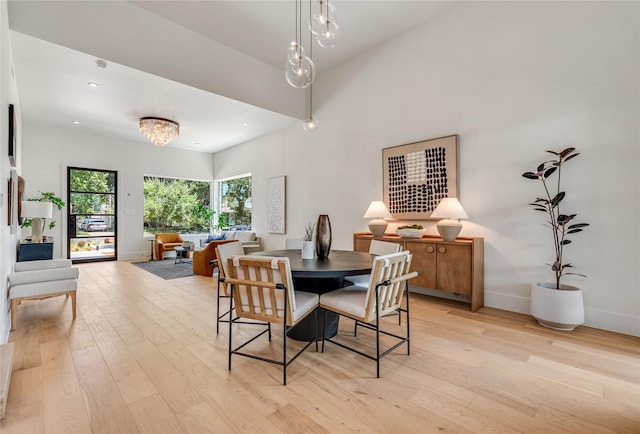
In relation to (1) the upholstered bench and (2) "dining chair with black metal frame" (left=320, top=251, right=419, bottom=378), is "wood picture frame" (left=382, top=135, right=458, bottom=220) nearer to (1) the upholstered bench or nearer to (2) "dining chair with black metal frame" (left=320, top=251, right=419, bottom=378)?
(2) "dining chair with black metal frame" (left=320, top=251, right=419, bottom=378)

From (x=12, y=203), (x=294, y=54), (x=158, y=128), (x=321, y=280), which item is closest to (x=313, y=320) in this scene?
(x=321, y=280)

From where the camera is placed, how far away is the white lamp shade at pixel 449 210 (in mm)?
3461

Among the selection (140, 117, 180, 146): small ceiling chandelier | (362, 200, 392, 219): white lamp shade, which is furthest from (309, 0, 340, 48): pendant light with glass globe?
(140, 117, 180, 146): small ceiling chandelier

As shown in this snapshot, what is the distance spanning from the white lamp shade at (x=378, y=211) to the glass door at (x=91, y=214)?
6.55 meters

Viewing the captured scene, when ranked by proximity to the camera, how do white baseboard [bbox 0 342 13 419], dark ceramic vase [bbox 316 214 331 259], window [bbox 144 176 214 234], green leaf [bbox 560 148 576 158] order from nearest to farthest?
1. white baseboard [bbox 0 342 13 419]
2. dark ceramic vase [bbox 316 214 331 259]
3. green leaf [bbox 560 148 576 158]
4. window [bbox 144 176 214 234]

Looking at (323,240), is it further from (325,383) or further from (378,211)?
(378,211)

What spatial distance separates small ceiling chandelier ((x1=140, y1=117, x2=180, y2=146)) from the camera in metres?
5.62

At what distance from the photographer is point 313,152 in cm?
569

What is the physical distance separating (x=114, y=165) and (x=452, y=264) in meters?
7.87

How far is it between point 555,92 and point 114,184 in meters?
8.70

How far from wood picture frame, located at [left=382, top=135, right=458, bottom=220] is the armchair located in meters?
5.24

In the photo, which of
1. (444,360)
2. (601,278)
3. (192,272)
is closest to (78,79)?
(192,272)

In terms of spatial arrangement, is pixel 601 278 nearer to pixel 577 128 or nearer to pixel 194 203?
pixel 577 128

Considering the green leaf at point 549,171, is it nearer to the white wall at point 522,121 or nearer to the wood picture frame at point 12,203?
the white wall at point 522,121
